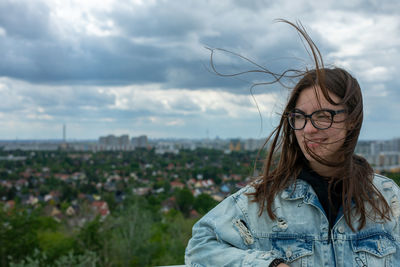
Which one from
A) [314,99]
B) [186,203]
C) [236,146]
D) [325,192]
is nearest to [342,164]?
[325,192]

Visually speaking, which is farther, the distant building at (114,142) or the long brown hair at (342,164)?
the distant building at (114,142)

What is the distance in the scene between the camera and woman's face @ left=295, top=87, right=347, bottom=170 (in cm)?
116

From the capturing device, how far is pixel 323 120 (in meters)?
1.16

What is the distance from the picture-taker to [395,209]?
1.23 m

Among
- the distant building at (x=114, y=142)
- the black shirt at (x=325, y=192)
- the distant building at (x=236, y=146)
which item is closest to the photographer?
the black shirt at (x=325, y=192)

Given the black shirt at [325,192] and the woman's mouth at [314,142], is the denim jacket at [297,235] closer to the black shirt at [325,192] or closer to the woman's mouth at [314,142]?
the black shirt at [325,192]

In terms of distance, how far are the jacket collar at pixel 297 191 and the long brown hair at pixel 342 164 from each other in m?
0.02

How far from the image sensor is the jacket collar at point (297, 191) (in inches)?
48.6

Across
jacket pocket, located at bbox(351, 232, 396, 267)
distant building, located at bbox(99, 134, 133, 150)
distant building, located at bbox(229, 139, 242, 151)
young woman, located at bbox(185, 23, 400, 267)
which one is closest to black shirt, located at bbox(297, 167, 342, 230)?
young woman, located at bbox(185, 23, 400, 267)

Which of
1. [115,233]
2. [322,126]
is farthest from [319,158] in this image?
[115,233]

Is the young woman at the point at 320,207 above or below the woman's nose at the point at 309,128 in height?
below

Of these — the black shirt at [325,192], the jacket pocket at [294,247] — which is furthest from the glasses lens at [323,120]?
the jacket pocket at [294,247]

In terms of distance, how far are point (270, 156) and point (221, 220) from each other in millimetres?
331

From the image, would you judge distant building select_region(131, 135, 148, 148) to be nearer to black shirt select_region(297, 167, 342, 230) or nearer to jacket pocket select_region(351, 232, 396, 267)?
black shirt select_region(297, 167, 342, 230)
